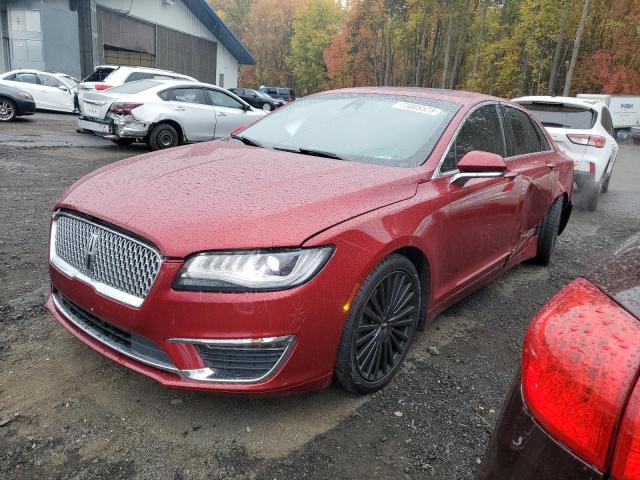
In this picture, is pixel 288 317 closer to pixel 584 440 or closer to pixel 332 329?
pixel 332 329

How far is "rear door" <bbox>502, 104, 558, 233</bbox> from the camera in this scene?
152 inches

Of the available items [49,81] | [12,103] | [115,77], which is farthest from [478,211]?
[49,81]

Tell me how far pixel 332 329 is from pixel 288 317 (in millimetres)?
260

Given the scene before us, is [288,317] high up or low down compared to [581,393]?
down

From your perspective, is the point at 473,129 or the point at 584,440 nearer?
the point at 584,440

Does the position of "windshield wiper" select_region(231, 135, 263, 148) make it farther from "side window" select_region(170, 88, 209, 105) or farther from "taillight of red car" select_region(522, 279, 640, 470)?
"side window" select_region(170, 88, 209, 105)

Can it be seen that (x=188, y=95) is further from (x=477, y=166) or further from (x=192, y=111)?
(x=477, y=166)

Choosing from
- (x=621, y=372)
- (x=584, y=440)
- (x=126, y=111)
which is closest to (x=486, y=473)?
(x=584, y=440)

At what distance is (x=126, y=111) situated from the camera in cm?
928

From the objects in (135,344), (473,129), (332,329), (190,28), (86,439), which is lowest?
(86,439)

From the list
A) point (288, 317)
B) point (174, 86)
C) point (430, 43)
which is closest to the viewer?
point (288, 317)

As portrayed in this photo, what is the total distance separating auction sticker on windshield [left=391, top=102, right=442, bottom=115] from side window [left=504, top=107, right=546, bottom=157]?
888 millimetres

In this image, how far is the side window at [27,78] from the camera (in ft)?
52.4

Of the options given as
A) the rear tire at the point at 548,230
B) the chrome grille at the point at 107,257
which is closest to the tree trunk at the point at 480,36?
the rear tire at the point at 548,230
